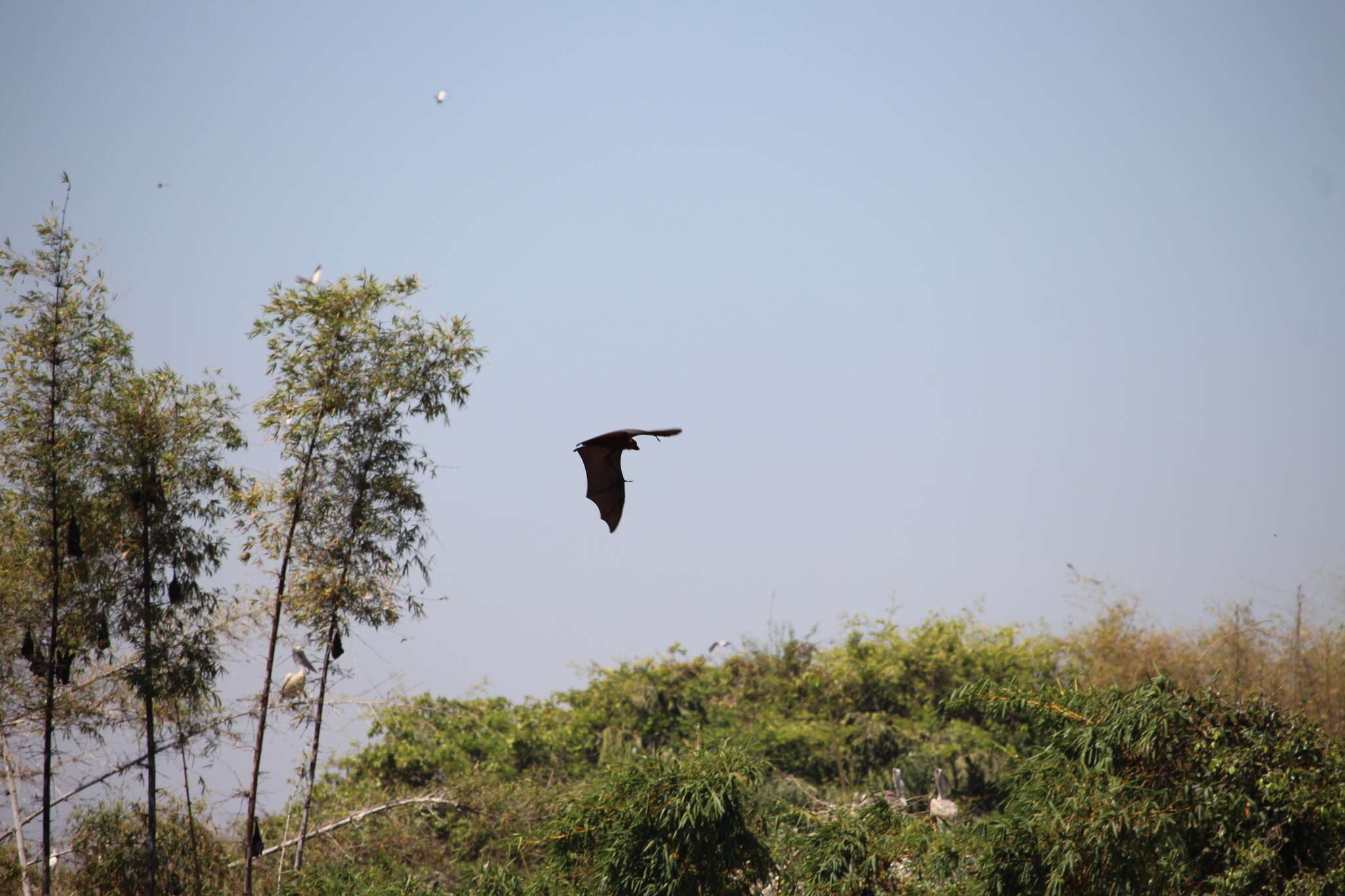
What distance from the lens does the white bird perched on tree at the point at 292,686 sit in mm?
9859

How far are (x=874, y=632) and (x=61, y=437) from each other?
18.3 m

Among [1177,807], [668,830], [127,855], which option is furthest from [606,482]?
[127,855]

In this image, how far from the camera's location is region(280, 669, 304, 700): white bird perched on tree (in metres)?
9.86

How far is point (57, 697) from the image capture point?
29.8 feet

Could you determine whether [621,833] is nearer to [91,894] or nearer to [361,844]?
[91,894]

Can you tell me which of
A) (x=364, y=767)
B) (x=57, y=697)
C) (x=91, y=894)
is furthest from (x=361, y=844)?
Answer: (x=364, y=767)

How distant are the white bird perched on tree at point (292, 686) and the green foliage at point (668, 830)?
3629 millimetres

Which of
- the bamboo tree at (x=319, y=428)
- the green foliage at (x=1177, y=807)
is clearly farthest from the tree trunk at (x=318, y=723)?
the green foliage at (x=1177, y=807)

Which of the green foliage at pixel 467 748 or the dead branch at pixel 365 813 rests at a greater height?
the dead branch at pixel 365 813

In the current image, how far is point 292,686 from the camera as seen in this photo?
32.5ft

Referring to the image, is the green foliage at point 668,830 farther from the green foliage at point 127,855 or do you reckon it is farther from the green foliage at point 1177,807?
the green foliage at point 127,855

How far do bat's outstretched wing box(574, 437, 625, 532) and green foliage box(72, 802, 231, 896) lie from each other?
490 centimetres

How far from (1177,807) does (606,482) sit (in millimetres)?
3853

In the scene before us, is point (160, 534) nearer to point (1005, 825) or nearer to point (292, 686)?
point (292, 686)
